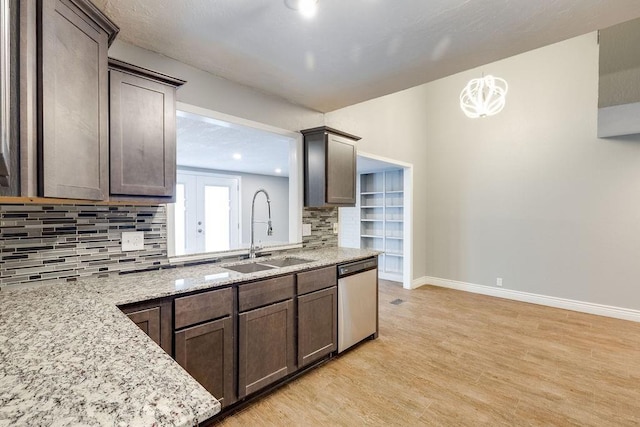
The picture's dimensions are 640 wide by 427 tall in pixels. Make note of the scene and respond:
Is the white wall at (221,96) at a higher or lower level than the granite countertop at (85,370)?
higher

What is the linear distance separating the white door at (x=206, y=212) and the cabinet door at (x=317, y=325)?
414 centimetres

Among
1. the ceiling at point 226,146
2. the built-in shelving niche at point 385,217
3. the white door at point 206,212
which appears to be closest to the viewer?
the ceiling at point 226,146

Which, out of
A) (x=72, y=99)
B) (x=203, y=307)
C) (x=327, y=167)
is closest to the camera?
(x=72, y=99)

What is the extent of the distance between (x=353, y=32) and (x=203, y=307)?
1.92 m

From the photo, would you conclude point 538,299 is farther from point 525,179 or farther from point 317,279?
point 317,279

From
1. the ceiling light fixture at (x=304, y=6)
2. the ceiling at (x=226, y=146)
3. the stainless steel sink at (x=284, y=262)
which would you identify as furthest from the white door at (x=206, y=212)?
the ceiling light fixture at (x=304, y=6)

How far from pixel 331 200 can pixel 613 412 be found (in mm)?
2616

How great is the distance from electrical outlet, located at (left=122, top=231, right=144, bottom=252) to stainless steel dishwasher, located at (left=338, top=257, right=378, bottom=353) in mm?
1580

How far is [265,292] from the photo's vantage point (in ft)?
6.92

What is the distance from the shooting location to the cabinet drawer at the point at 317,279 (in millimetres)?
2373

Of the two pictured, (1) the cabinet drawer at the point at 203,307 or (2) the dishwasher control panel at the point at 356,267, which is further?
(2) the dishwasher control panel at the point at 356,267

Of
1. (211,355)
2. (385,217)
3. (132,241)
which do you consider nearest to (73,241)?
(132,241)

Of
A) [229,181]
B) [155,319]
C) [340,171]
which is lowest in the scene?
[155,319]

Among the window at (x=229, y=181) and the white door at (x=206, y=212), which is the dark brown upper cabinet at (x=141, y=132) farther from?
the white door at (x=206, y=212)
